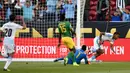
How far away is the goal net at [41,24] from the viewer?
77.2 ft

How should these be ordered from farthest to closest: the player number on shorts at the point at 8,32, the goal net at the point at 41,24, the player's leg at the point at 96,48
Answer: the goal net at the point at 41,24, the player's leg at the point at 96,48, the player number on shorts at the point at 8,32

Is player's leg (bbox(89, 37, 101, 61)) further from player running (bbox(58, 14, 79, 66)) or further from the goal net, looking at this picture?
player running (bbox(58, 14, 79, 66))

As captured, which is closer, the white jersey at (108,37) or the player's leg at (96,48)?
the white jersey at (108,37)

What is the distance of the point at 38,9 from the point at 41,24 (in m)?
1.10

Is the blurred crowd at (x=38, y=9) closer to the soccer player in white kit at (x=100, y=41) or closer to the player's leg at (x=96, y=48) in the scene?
the player's leg at (x=96, y=48)

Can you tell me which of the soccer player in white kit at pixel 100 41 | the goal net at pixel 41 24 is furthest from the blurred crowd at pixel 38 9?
the soccer player in white kit at pixel 100 41

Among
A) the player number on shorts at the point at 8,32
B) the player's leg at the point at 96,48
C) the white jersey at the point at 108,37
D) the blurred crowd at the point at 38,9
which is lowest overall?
the player's leg at the point at 96,48

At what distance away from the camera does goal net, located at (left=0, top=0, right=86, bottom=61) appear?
2352 centimetres

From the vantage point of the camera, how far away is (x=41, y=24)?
24.1m

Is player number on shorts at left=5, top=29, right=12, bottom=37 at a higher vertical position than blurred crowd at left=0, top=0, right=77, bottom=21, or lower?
lower

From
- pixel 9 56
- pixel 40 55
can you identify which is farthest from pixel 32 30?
pixel 9 56

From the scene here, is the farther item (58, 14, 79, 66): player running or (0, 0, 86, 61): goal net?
(0, 0, 86, 61): goal net

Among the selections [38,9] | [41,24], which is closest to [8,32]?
[41,24]

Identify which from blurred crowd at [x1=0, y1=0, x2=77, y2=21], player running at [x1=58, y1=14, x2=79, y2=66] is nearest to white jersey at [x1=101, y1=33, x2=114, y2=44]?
player running at [x1=58, y1=14, x2=79, y2=66]
